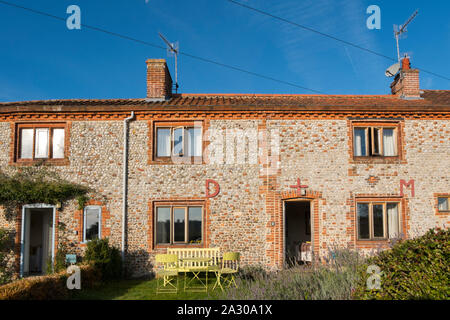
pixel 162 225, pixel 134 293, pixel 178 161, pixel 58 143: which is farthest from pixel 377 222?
pixel 58 143

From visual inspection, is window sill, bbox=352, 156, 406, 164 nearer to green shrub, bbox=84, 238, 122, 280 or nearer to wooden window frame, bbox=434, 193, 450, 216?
wooden window frame, bbox=434, 193, 450, 216

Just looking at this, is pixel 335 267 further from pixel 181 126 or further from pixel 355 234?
pixel 181 126

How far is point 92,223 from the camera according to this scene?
12.3 metres

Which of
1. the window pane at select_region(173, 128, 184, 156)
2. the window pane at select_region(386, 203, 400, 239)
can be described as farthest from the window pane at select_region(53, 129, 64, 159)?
the window pane at select_region(386, 203, 400, 239)

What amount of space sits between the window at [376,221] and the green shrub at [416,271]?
749 cm

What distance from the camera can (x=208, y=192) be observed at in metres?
12.5

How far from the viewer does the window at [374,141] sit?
13055mm

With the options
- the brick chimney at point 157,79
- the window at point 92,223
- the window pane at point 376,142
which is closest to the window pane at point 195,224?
the window at point 92,223

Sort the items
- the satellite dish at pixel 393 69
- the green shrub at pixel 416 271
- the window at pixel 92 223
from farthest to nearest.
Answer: the satellite dish at pixel 393 69, the window at pixel 92 223, the green shrub at pixel 416 271

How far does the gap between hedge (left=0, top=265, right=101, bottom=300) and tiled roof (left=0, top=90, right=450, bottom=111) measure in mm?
5991

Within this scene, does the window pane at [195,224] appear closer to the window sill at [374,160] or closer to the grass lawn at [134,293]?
the grass lawn at [134,293]

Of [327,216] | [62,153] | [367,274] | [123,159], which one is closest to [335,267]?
[367,274]

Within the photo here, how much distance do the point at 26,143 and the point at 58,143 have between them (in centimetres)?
113

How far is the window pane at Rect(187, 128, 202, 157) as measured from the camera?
12.9 meters
